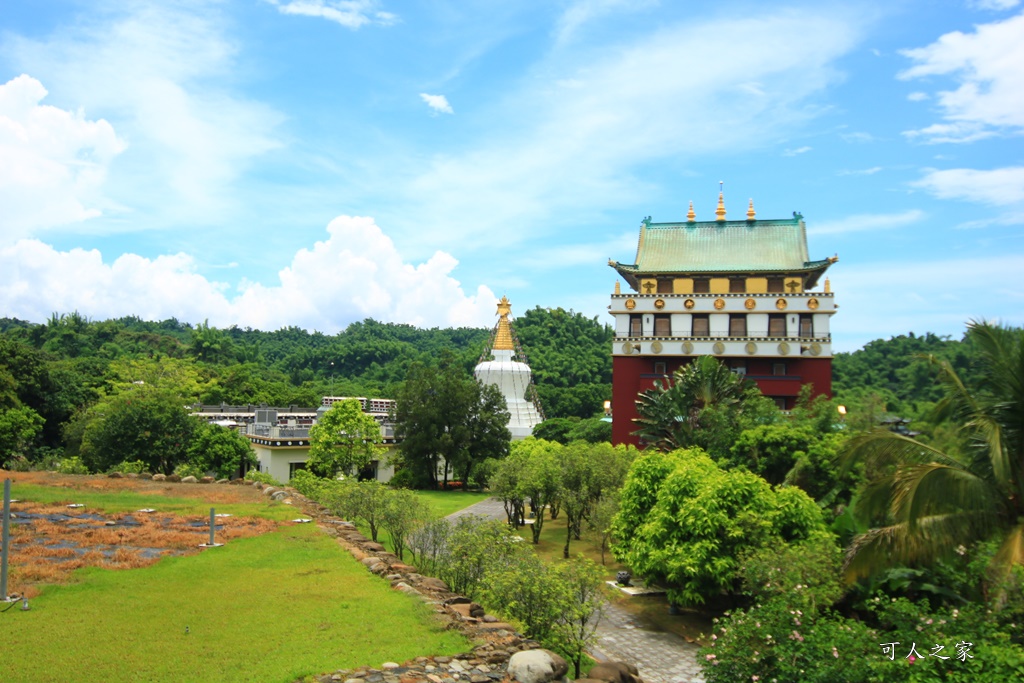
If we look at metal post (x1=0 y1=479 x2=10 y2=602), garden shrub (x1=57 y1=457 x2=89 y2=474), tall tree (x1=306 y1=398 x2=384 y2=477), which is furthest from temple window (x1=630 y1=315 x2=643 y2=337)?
metal post (x1=0 y1=479 x2=10 y2=602)

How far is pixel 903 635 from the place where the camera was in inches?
377

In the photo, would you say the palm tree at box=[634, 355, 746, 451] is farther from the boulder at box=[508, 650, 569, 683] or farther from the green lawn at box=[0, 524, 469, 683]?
the boulder at box=[508, 650, 569, 683]

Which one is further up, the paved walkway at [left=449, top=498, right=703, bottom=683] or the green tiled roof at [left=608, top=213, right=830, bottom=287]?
the green tiled roof at [left=608, top=213, right=830, bottom=287]

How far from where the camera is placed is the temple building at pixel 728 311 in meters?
35.8

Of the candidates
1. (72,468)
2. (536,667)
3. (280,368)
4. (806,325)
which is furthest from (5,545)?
(280,368)

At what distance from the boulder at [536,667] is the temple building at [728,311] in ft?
86.4

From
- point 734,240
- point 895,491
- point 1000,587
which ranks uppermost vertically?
point 734,240

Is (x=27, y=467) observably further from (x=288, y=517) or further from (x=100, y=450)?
(x=288, y=517)

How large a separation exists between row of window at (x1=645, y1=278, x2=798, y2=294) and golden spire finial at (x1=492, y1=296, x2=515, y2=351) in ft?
58.2

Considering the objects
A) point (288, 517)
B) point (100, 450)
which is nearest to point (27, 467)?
point (100, 450)

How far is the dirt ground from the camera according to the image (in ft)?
40.6

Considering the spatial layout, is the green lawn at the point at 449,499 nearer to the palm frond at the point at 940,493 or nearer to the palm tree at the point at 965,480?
the palm tree at the point at 965,480

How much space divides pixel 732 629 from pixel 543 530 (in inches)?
732

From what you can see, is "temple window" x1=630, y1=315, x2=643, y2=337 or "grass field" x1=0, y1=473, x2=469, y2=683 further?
"temple window" x1=630, y1=315, x2=643, y2=337
